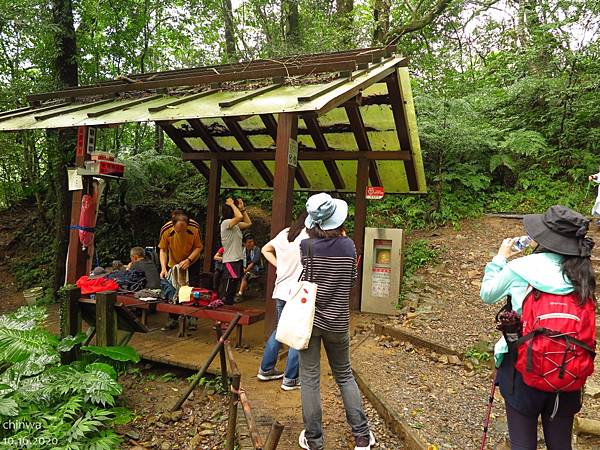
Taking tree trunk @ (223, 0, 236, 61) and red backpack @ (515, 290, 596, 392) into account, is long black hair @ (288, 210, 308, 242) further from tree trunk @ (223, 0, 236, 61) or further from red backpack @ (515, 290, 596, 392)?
tree trunk @ (223, 0, 236, 61)

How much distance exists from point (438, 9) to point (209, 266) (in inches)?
354

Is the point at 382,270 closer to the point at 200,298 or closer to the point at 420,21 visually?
the point at 200,298

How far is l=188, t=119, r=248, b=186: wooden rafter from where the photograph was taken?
7782 millimetres

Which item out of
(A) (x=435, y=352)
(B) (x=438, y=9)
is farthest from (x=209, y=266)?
(B) (x=438, y=9)

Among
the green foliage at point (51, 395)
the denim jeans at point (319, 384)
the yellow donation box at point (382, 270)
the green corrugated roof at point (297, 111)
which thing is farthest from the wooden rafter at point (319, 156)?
the denim jeans at point (319, 384)

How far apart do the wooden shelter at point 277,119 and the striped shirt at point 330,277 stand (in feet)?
5.42

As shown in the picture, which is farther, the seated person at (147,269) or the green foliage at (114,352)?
the seated person at (147,269)

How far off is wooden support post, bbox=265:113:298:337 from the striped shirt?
1.75m

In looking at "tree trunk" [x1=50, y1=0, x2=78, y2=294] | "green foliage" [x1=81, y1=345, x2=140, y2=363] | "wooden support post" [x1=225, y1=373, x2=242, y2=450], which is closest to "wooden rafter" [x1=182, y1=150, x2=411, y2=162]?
"tree trunk" [x1=50, y1=0, x2=78, y2=294]

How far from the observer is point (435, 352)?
5000 mm

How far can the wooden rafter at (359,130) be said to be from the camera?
20.6 feet

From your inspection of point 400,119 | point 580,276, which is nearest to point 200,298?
point 400,119

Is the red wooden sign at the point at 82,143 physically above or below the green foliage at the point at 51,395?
above

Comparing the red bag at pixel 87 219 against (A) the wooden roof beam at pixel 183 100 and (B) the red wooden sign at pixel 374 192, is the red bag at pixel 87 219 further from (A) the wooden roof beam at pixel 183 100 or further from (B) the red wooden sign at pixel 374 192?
(B) the red wooden sign at pixel 374 192
